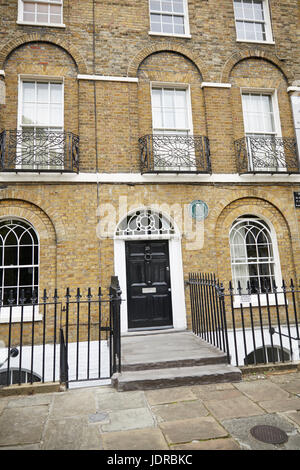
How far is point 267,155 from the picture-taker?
8852 millimetres

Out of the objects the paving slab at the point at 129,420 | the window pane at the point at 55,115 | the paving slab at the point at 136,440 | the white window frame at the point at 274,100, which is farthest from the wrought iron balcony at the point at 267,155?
the paving slab at the point at 136,440

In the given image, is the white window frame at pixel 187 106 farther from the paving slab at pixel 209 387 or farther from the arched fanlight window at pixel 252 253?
the paving slab at pixel 209 387

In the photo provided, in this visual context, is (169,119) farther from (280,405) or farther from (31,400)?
(31,400)

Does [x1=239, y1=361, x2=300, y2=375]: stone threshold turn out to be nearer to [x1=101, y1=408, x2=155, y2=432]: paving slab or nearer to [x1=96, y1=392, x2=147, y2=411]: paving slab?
[x1=96, y1=392, x2=147, y2=411]: paving slab

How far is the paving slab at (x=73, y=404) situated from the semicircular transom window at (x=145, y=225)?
4.20 meters

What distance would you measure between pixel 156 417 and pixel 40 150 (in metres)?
6.60

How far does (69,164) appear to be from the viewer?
25.1 feet

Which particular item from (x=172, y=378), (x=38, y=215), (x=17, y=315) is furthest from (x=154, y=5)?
(x=172, y=378)

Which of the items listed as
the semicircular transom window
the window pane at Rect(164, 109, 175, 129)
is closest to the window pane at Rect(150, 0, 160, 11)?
the window pane at Rect(164, 109, 175, 129)

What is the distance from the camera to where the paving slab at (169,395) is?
4066mm

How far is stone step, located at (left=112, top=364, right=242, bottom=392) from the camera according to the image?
4.50 meters

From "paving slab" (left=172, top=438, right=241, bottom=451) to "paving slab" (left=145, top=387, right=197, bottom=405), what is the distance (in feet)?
3.52
